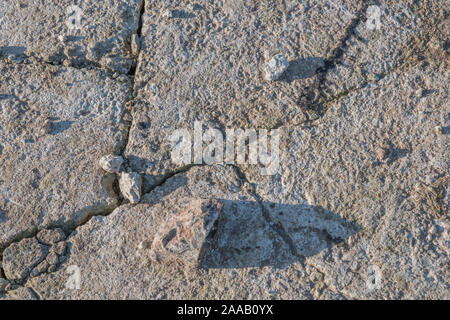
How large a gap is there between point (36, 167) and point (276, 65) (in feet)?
3.85

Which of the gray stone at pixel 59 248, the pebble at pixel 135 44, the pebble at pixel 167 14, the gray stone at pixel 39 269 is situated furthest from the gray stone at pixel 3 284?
the pebble at pixel 167 14

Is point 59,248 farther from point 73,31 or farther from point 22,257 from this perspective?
point 73,31

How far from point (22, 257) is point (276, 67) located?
4.54 feet

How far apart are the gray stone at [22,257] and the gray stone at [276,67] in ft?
4.08

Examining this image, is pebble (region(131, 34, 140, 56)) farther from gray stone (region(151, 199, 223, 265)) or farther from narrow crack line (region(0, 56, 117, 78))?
gray stone (region(151, 199, 223, 265))

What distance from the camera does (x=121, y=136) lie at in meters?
2.02

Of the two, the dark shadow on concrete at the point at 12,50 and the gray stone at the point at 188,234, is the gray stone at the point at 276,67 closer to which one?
the gray stone at the point at 188,234

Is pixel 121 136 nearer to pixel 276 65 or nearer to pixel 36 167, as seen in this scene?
pixel 36 167

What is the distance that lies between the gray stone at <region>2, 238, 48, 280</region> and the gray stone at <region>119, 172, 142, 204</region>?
0.42m

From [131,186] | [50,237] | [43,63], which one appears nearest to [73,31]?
[43,63]

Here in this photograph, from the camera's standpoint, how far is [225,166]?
1976mm

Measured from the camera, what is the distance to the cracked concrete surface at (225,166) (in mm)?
1853

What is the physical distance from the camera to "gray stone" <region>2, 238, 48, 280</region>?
189 centimetres

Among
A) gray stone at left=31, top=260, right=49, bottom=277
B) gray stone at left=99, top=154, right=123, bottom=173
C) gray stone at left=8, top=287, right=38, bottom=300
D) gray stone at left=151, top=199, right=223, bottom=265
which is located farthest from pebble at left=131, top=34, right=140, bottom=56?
gray stone at left=8, top=287, right=38, bottom=300
